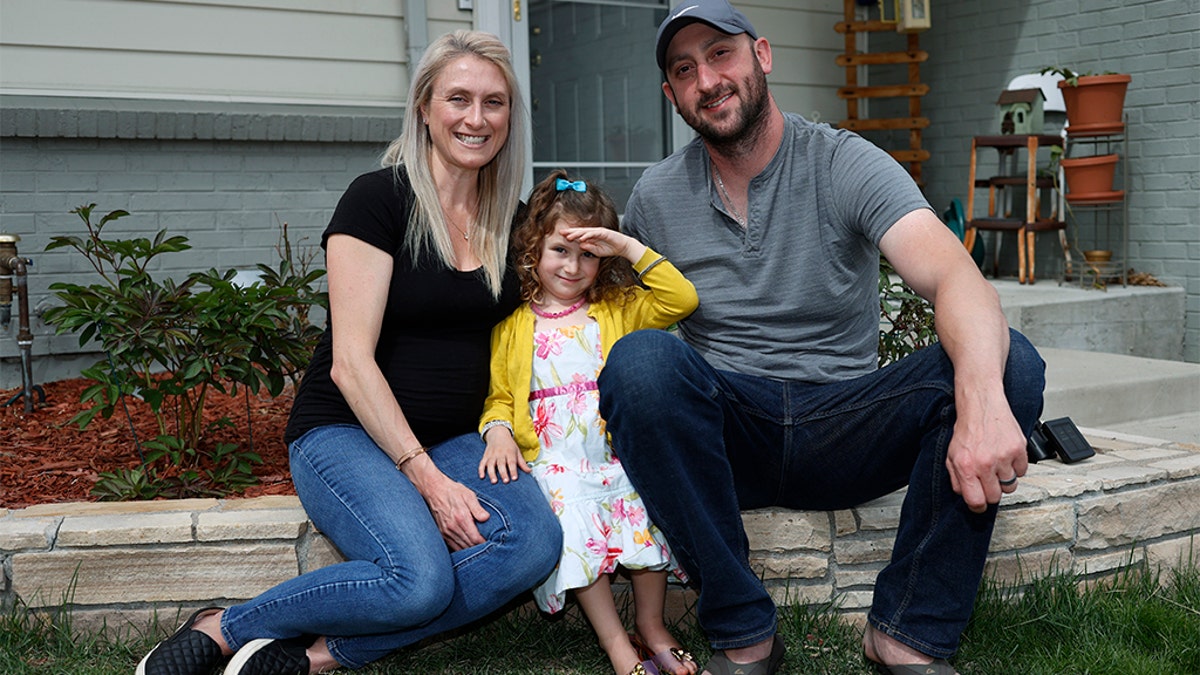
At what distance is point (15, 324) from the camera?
3980mm

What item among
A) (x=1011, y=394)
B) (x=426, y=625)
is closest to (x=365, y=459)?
(x=426, y=625)

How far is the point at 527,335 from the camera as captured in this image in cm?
232

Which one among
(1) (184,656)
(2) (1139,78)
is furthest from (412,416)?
(2) (1139,78)

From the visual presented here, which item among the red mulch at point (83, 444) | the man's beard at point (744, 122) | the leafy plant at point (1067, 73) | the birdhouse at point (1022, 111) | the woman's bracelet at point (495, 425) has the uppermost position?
the leafy plant at point (1067, 73)

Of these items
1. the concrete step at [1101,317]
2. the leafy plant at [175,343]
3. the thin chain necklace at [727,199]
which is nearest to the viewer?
the thin chain necklace at [727,199]

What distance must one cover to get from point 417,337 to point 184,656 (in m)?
0.78

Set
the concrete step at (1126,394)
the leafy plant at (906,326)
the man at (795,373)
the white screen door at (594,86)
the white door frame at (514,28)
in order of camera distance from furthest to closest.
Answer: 1. the white screen door at (594,86)
2. the white door frame at (514,28)
3. the concrete step at (1126,394)
4. the leafy plant at (906,326)
5. the man at (795,373)

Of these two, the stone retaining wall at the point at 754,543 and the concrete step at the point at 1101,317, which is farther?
the concrete step at the point at 1101,317

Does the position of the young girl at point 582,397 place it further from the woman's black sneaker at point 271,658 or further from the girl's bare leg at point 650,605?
the woman's black sneaker at point 271,658

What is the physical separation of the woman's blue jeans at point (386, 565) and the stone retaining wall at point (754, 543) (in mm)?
166

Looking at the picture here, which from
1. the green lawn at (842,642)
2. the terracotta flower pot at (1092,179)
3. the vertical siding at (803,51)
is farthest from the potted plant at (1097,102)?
the green lawn at (842,642)

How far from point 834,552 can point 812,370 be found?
0.44 m

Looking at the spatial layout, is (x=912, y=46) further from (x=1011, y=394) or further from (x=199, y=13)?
(x=1011, y=394)

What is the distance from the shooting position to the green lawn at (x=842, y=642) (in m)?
2.18
